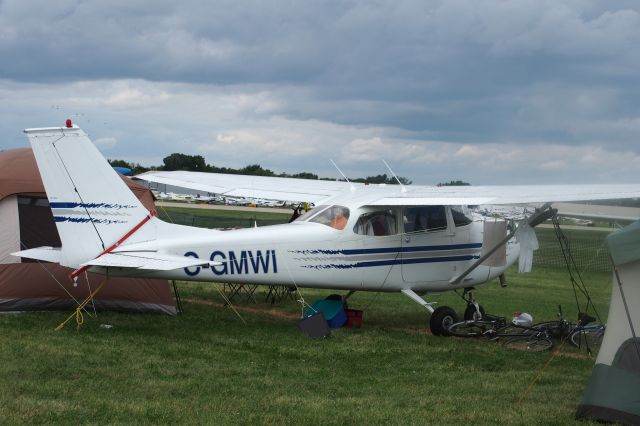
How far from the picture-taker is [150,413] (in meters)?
6.40

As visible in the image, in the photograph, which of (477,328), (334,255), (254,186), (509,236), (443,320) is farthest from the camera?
(254,186)

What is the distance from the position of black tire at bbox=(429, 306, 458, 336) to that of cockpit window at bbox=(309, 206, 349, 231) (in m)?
1.97

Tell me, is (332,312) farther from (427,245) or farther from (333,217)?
(427,245)

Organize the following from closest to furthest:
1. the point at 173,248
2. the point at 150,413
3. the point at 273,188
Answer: the point at 150,413
the point at 173,248
the point at 273,188

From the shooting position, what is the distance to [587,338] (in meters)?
10.3

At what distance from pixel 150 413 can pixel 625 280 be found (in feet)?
13.7

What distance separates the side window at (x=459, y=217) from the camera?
12.6 meters

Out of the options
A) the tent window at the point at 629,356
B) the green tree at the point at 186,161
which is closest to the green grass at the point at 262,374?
the tent window at the point at 629,356

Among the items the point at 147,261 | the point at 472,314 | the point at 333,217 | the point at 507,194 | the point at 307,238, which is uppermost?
the point at 507,194

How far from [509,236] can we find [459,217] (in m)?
1.29

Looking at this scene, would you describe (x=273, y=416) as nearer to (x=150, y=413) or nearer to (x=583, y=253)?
(x=150, y=413)

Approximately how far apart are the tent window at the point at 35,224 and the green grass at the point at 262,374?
1954 mm

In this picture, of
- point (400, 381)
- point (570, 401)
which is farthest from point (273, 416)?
point (570, 401)

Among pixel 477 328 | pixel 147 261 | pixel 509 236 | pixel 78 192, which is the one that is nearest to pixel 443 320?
pixel 477 328
